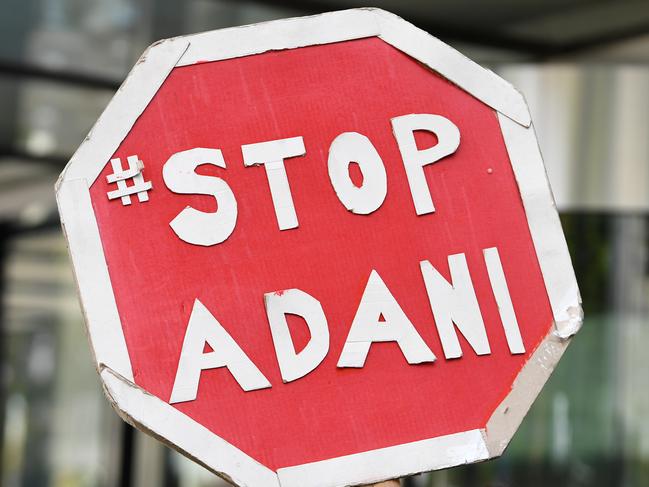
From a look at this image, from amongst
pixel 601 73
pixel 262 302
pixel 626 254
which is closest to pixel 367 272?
pixel 262 302

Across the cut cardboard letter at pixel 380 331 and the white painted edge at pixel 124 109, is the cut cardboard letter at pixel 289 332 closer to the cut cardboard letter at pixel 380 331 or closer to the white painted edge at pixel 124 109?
the cut cardboard letter at pixel 380 331

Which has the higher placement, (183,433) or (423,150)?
(423,150)

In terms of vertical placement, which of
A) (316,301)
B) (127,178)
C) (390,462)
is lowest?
(390,462)

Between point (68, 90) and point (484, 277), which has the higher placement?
point (68, 90)

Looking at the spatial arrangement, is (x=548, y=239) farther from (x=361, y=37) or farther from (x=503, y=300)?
(x=361, y=37)

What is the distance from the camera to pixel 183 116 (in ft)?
2.34

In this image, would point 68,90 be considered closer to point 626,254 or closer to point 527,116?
point 626,254

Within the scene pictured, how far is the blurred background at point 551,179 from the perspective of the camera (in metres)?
3.10

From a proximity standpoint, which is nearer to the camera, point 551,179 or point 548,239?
point 548,239

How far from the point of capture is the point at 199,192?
0.70 metres

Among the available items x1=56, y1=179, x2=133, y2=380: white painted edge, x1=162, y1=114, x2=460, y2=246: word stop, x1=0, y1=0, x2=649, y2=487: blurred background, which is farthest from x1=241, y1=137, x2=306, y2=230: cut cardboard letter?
x1=0, y1=0, x2=649, y2=487: blurred background

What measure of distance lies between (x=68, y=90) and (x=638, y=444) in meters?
2.06

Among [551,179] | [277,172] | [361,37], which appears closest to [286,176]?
[277,172]

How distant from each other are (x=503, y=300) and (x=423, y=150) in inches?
4.4
